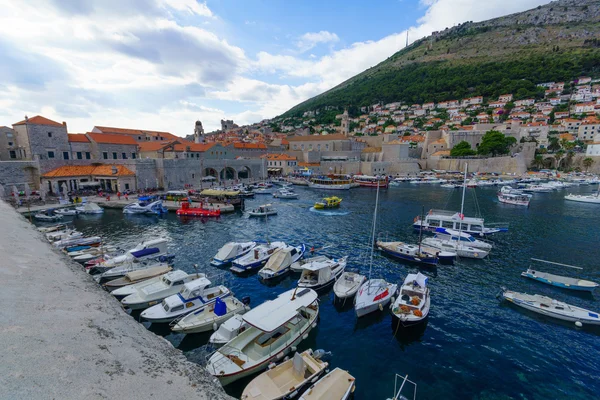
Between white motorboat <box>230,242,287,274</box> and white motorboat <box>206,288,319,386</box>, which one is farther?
white motorboat <box>230,242,287,274</box>

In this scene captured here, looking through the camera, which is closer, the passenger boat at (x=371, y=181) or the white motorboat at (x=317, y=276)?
the white motorboat at (x=317, y=276)

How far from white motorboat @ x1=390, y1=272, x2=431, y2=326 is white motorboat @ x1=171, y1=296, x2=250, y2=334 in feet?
25.5

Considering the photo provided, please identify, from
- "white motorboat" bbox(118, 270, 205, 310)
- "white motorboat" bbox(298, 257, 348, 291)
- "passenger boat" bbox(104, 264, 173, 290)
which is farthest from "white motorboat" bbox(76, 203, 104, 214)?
"white motorboat" bbox(298, 257, 348, 291)

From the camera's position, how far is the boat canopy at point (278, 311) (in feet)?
34.0

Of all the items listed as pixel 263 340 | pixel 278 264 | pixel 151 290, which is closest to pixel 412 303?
pixel 263 340

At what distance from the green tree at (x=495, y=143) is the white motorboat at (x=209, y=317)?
89704mm

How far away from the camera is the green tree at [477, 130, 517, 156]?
7673 cm

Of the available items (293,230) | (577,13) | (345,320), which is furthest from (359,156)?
(577,13)

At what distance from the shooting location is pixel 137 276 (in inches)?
640

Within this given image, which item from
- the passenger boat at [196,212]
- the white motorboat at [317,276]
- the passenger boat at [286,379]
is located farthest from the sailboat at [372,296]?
the passenger boat at [196,212]

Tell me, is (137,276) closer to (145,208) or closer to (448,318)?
(448,318)

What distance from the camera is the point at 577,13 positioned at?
166m

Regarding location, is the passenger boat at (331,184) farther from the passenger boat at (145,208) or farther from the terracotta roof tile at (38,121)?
the terracotta roof tile at (38,121)

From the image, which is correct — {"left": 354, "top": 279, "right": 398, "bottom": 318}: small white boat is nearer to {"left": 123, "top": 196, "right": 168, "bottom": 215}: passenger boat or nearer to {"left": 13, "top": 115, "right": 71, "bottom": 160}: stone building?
{"left": 123, "top": 196, "right": 168, "bottom": 215}: passenger boat
